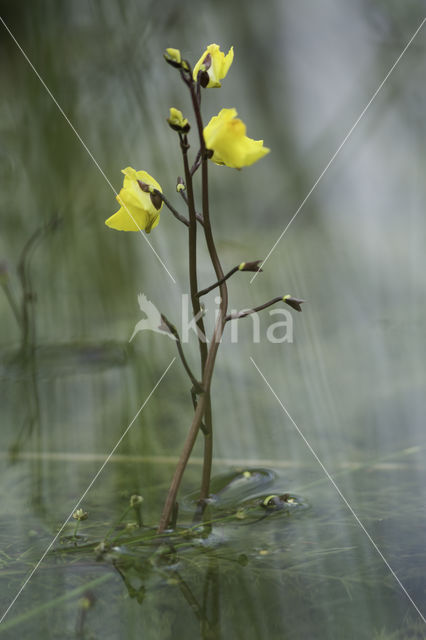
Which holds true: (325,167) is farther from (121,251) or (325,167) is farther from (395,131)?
(121,251)

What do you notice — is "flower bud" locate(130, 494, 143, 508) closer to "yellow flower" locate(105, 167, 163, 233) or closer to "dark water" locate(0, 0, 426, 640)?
"dark water" locate(0, 0, 426, 640)

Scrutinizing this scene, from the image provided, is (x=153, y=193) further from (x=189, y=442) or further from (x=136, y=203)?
(x=189, y=442)

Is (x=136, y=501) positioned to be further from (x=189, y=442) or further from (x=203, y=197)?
(x=203, y=197)

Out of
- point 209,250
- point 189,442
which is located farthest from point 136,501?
point 209,250

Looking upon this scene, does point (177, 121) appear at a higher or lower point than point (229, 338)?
higher

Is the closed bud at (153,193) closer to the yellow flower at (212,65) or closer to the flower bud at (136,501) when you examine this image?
the yellow flower at (212,65)

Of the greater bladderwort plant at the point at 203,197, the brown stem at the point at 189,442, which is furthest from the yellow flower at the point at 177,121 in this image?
the brown stem at the point at 189,442

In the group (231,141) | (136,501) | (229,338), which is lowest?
(136,501)

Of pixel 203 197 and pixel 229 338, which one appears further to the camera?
pixel 229 338
